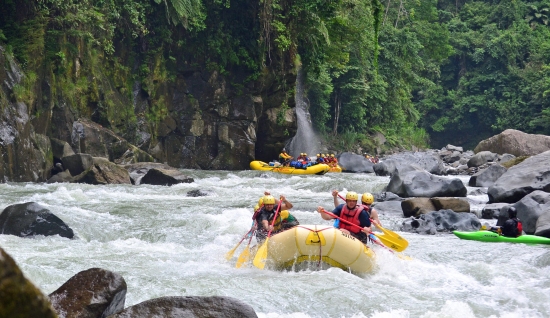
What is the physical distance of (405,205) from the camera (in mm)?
12758

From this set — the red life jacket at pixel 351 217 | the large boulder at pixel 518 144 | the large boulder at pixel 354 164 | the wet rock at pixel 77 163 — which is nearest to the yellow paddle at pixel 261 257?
the red life jacket at pixel 351 217

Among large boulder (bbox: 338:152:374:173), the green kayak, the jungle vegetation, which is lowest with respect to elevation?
large boulder (bbox: 338:152:374:173)

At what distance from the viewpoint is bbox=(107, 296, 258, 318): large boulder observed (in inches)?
174

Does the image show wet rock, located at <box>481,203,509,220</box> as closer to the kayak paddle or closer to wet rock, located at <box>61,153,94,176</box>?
the kayak paddle

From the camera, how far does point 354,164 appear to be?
2538 centimetres

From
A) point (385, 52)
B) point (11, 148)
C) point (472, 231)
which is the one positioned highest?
point (385, 52)

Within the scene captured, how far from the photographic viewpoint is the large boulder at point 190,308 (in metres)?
4.42

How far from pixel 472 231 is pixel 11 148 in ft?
32.3

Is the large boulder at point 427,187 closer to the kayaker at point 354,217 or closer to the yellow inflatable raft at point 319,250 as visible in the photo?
the kayaker at point 354,217

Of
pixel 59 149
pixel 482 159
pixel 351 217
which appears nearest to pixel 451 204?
pixel 351 217

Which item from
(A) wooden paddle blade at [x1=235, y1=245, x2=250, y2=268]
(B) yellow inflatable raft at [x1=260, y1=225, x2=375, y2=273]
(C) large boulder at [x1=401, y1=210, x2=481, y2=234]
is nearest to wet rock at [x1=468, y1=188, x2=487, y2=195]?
(C) large boulder at [x1=401, y1=210, x2=481, y2=234]

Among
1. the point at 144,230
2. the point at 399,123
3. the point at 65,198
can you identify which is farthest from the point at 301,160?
the point at 399,123

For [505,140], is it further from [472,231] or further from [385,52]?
[472,231]

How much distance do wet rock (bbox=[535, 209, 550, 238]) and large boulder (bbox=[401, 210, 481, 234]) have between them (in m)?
1.04
